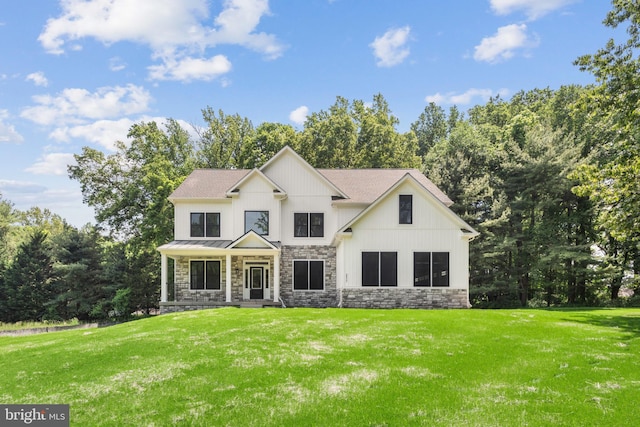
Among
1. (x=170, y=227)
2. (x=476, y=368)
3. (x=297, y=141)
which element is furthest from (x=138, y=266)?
(x=476, y=368)

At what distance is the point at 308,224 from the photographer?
23.5 meters

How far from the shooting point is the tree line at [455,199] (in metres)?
27.3

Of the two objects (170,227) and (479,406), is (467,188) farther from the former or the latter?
(479,406)

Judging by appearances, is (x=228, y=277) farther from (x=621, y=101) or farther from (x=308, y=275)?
(x=621, y=101)

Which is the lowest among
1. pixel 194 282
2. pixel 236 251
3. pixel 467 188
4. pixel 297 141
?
pixel 194 282

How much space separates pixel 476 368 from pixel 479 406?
87.2 inches

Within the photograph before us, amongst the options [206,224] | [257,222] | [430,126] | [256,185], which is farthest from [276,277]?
[430,126]

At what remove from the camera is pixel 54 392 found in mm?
7773

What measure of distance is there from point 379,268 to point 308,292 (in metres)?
4.51

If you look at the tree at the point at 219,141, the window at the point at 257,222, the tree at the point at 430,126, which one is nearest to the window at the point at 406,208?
the window at the point at 257,222

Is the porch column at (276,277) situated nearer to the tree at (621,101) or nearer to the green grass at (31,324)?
the tree at (621,101)

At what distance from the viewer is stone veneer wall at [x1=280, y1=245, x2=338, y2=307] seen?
23.0 meters

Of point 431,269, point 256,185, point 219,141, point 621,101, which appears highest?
point 219,141

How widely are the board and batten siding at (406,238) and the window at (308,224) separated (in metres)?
3.03
